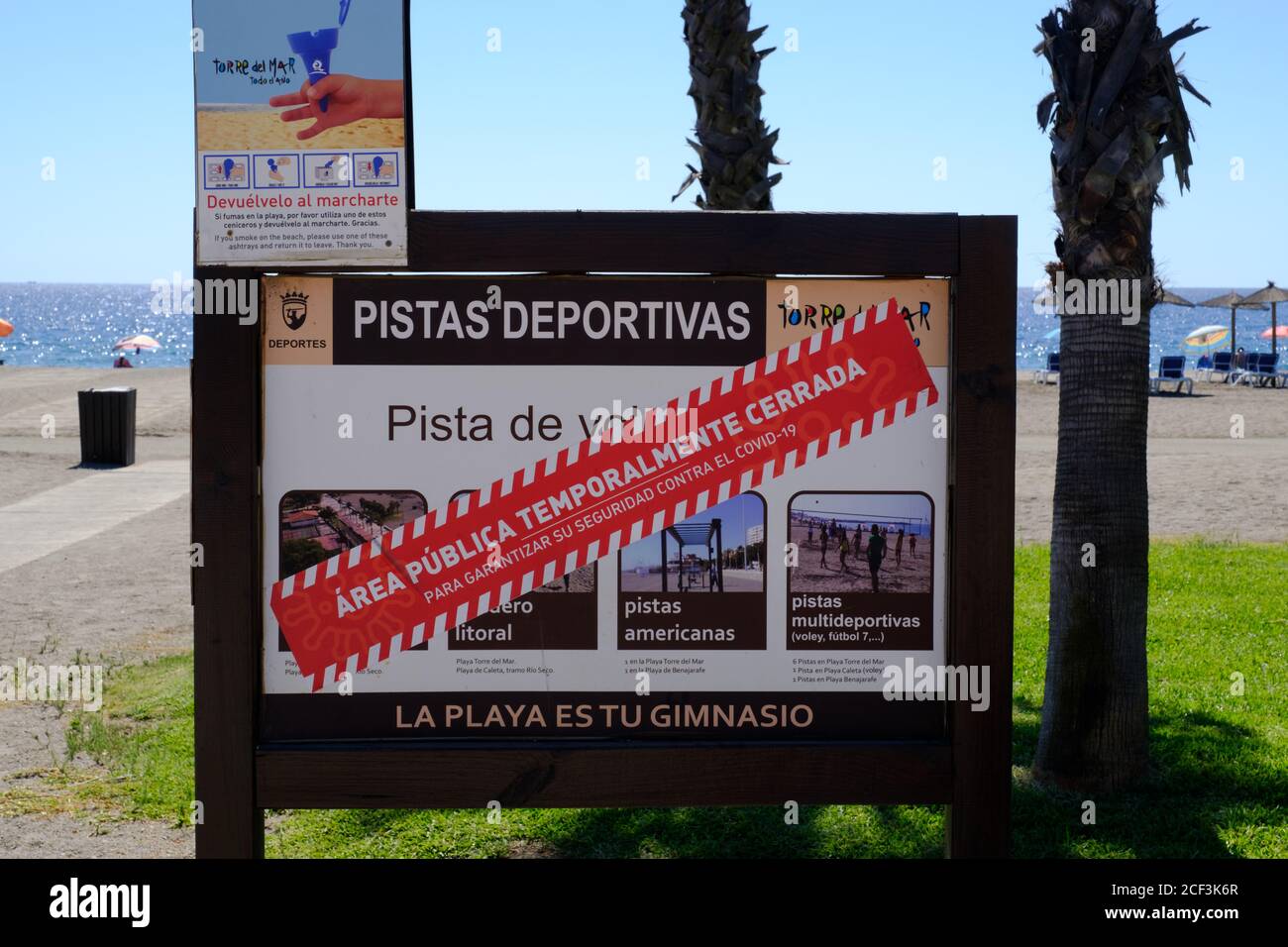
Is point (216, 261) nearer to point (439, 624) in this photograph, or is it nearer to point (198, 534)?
point (198, 534)

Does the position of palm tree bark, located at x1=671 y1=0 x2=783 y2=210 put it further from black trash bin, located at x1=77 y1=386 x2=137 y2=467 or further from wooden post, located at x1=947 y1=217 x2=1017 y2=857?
black trash bin, located at x1=77 y1=386 x2=137 y2=467

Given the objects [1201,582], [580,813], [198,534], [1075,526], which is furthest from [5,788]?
[1201,582]

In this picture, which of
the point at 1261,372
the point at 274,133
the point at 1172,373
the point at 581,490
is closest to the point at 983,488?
the point at 581,490

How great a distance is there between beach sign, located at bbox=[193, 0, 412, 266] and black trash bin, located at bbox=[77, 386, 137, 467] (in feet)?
51.0

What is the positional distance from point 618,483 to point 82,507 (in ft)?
42.5

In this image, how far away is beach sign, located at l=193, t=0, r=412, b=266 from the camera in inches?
150

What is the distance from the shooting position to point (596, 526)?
390 cm

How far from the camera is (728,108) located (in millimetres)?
9500

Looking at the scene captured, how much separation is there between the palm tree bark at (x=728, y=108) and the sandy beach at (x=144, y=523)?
4527 mm

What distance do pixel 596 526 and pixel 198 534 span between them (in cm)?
110

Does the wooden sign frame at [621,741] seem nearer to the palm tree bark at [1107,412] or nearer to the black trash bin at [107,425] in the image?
the palm tree bark at [1107,412]
